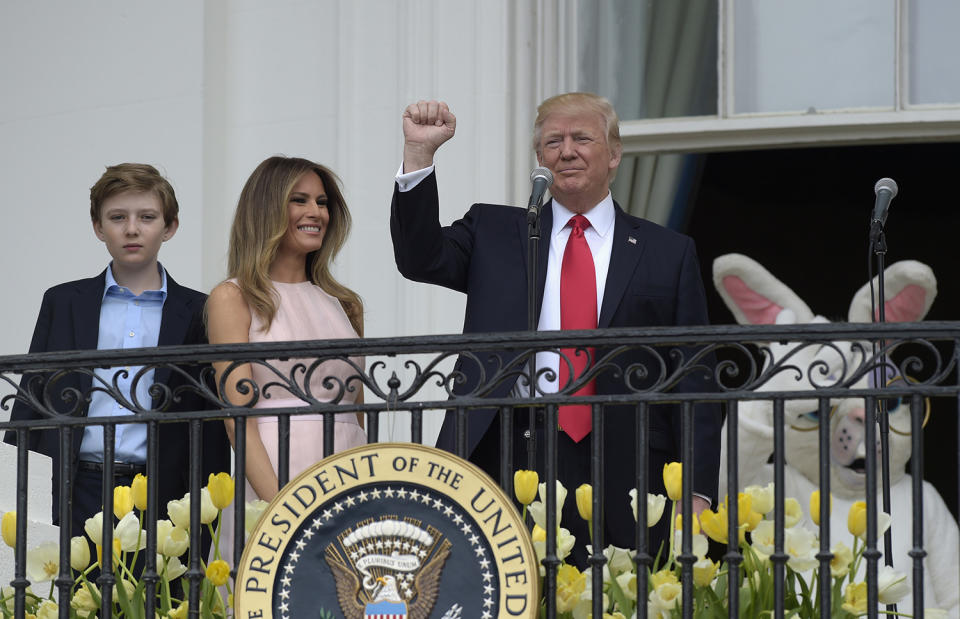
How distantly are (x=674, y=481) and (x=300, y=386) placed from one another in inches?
47.3

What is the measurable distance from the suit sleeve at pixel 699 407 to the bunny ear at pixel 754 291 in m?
2.24

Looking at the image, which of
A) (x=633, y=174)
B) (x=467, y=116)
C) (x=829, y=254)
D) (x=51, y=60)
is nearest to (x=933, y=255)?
(x=829, y=254)

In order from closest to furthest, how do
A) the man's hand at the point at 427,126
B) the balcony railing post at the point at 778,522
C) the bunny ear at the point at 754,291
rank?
the balcony railing post at the point at 778,522, the man's hand at the point at 427,126, the bunny ear at the point at 754,291

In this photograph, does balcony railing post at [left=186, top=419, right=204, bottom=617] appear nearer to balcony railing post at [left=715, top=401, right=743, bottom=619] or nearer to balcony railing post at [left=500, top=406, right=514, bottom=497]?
balcony railing post at [left=500, top=406, right=514, bottom=497]

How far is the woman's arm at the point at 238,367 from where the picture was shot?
4.24 meters

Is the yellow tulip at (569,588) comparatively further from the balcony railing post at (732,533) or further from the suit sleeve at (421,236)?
the suit sleeve at (421,236)

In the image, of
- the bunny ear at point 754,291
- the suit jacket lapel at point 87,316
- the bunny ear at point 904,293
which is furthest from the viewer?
the bunny ear at point 754,291

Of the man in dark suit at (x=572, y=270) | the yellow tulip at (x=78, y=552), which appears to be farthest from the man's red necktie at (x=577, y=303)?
the yellow tulip at (x=78, y=552)

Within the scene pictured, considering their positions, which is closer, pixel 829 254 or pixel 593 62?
pixel 593 62

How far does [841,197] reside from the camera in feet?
29.0

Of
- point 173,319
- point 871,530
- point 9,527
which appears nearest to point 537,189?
point 871,530

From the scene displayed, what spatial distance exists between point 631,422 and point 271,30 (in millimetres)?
2678

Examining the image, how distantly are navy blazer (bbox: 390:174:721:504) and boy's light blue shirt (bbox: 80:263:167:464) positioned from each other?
736 millimetres

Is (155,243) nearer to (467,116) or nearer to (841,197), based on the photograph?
(467,116)
